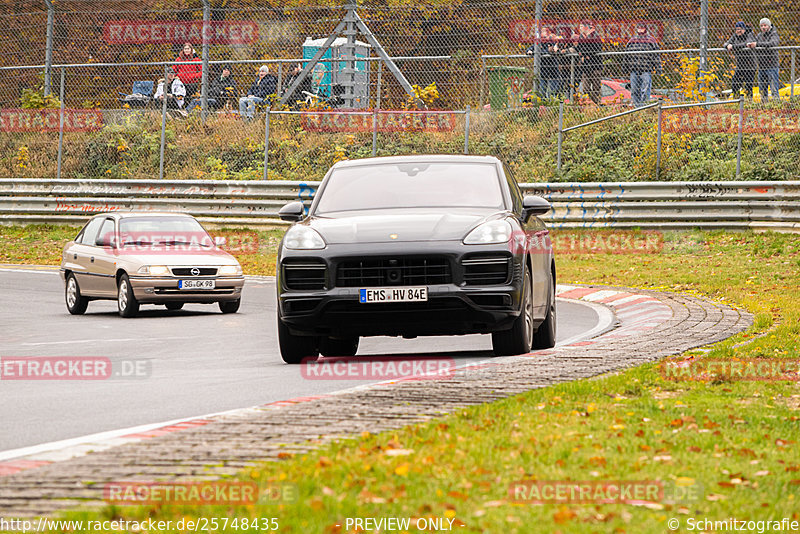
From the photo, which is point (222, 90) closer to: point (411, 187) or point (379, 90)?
point (379, 90)

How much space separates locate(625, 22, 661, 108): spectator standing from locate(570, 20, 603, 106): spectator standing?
66cm

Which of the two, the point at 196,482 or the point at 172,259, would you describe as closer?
the point at 196,482

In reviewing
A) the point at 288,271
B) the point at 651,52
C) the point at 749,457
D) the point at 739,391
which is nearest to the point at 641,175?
the point at 651,52

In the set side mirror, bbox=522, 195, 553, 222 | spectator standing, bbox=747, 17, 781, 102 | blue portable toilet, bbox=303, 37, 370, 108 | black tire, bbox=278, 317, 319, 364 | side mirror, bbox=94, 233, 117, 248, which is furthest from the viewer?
blue portable toilet, bbox=303, 37, 370, 108

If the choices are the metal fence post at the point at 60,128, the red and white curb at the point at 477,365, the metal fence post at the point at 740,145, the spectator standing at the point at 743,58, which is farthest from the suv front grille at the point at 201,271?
the metal fence post at the point at 60,128

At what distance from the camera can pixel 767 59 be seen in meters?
27.1

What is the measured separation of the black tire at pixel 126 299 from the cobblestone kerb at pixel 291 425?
7619mm

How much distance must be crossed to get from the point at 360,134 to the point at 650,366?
22.6 m

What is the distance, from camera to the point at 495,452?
598 centimetres

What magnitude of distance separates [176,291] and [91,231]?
2483mm

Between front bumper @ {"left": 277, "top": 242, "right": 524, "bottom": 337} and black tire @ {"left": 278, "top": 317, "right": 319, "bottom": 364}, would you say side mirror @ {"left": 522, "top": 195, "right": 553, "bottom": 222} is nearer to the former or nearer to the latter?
front bumper @ {"left": 277, "top": 242, "right": 524, "bottom": 337}

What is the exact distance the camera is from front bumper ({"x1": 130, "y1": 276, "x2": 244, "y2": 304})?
1759 centimetres

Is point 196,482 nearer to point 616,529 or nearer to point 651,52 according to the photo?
point 616,529

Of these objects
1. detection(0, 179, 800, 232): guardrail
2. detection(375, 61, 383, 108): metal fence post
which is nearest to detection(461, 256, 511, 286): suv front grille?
detection(0, 179, 800, 232): guardrail
